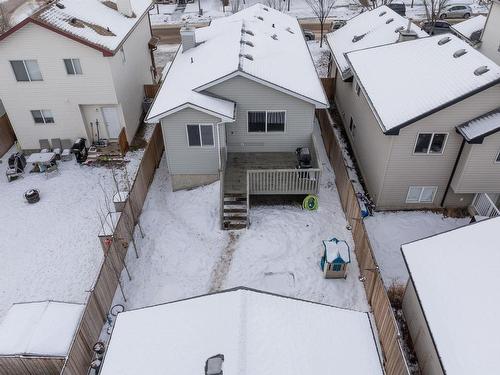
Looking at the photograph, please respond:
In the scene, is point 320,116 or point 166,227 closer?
point 166,227

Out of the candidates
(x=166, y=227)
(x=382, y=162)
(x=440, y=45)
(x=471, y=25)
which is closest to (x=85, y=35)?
(x=166, y=227)

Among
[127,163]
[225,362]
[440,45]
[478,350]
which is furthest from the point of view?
[127,163]

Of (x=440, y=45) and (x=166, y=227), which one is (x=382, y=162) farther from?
(x=166, y=227)

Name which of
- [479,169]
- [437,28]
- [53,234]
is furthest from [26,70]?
[437,28]

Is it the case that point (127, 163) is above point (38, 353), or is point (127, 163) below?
below

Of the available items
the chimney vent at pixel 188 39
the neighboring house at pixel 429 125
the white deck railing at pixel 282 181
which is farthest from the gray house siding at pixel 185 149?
the neighboring house at pixel 429 125

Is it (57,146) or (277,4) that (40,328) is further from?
(277,4)
